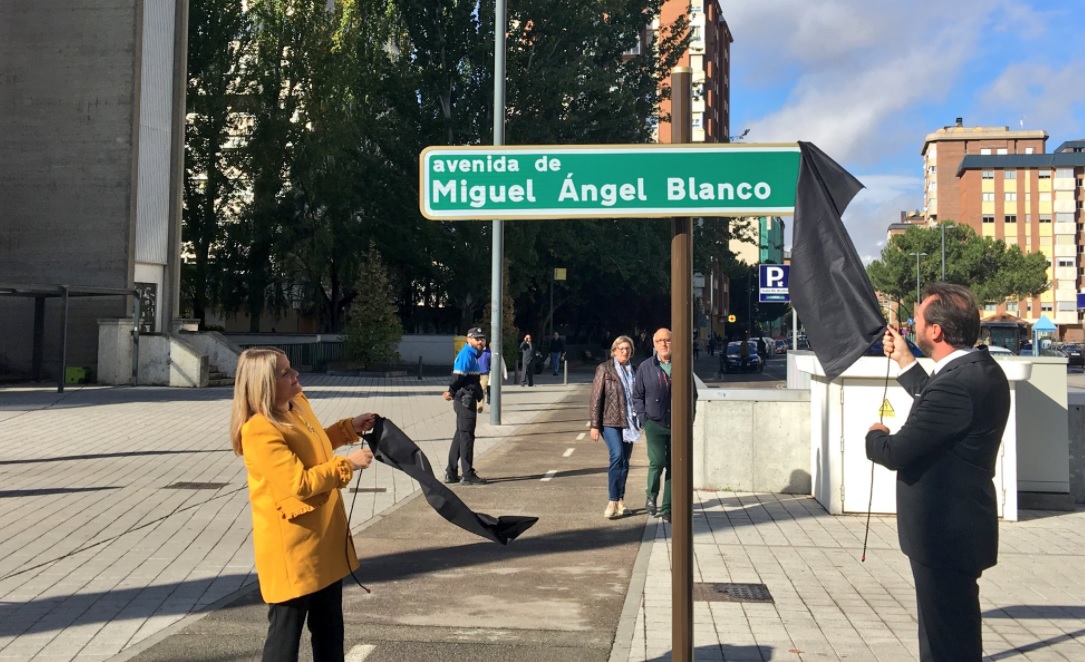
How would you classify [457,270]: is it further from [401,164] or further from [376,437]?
[376,437]

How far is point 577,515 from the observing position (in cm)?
992

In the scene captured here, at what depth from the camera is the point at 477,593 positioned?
6812 mm

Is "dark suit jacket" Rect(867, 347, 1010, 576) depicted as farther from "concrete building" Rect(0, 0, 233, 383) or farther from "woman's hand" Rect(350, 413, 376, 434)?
"concrete building" Rect(0, 0, 233, 383)

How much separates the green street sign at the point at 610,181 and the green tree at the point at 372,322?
34270mm

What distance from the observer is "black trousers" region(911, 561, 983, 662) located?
3.95 m

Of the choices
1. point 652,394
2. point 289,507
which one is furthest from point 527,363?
→ point 289,507

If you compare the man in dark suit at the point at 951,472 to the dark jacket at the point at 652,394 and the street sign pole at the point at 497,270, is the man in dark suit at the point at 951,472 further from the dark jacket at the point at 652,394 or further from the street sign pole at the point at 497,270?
the street sign pole at the point at 497,270

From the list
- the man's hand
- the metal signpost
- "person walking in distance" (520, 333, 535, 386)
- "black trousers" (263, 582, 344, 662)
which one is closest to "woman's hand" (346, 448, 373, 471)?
"black trousers" (263, 582, 344, 662)

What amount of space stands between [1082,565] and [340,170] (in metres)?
36.7

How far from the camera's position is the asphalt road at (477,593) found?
5.56 m

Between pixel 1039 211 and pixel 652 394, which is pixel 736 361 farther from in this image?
pixel 1039 211

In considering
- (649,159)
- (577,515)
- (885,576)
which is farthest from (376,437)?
(577,515)

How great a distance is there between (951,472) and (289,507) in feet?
7.93

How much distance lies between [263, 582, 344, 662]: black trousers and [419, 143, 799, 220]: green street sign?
1.61 meters
